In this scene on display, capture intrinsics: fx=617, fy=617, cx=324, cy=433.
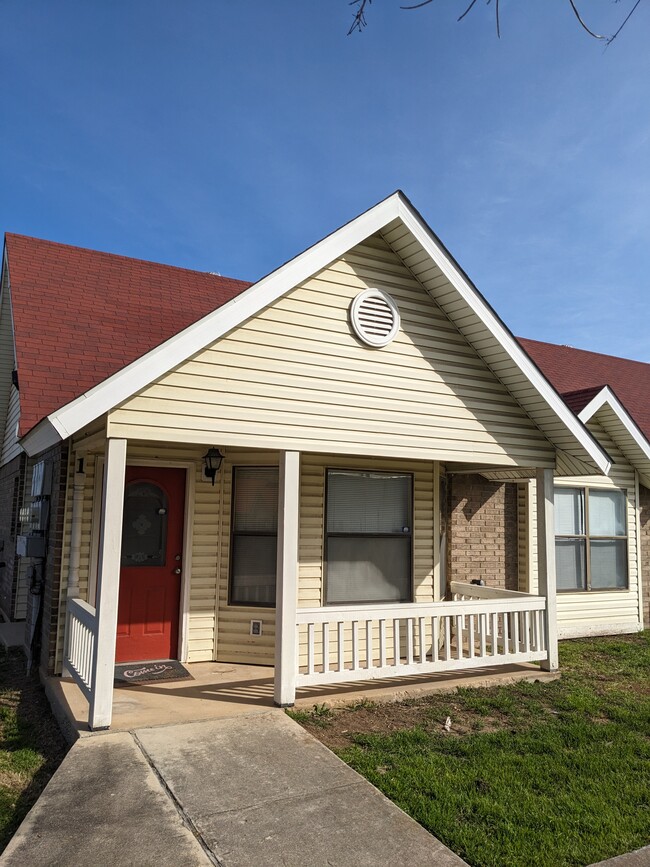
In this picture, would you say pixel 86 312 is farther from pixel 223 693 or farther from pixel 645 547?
pixel 645 547

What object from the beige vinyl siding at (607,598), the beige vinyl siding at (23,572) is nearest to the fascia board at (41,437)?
the beige vinyl siding at (23,572)

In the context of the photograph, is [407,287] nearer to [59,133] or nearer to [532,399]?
[532,399]

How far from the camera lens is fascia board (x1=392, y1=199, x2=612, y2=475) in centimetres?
645

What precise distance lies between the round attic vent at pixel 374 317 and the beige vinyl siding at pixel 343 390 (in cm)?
10

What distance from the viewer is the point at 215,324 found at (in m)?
5.50

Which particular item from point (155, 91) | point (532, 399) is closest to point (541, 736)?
point (532, 399)

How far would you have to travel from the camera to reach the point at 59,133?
9.83m

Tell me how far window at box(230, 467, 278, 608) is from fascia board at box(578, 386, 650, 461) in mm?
4947

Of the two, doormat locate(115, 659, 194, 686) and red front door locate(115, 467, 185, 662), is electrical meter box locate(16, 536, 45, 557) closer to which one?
red front door locate(115, 467, 185, 662)

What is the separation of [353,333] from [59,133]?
6788 millimetres

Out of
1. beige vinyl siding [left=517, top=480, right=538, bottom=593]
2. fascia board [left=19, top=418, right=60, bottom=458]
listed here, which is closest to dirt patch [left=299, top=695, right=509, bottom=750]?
fascia board [left=19, top=418, right=60, bottom=458]

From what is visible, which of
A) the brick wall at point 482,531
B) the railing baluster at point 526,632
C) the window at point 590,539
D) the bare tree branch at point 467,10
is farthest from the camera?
the window at point 590,539

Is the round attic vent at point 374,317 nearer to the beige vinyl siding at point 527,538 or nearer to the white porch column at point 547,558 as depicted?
the white porch column at point 547,558

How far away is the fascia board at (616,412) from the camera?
9.45 m
